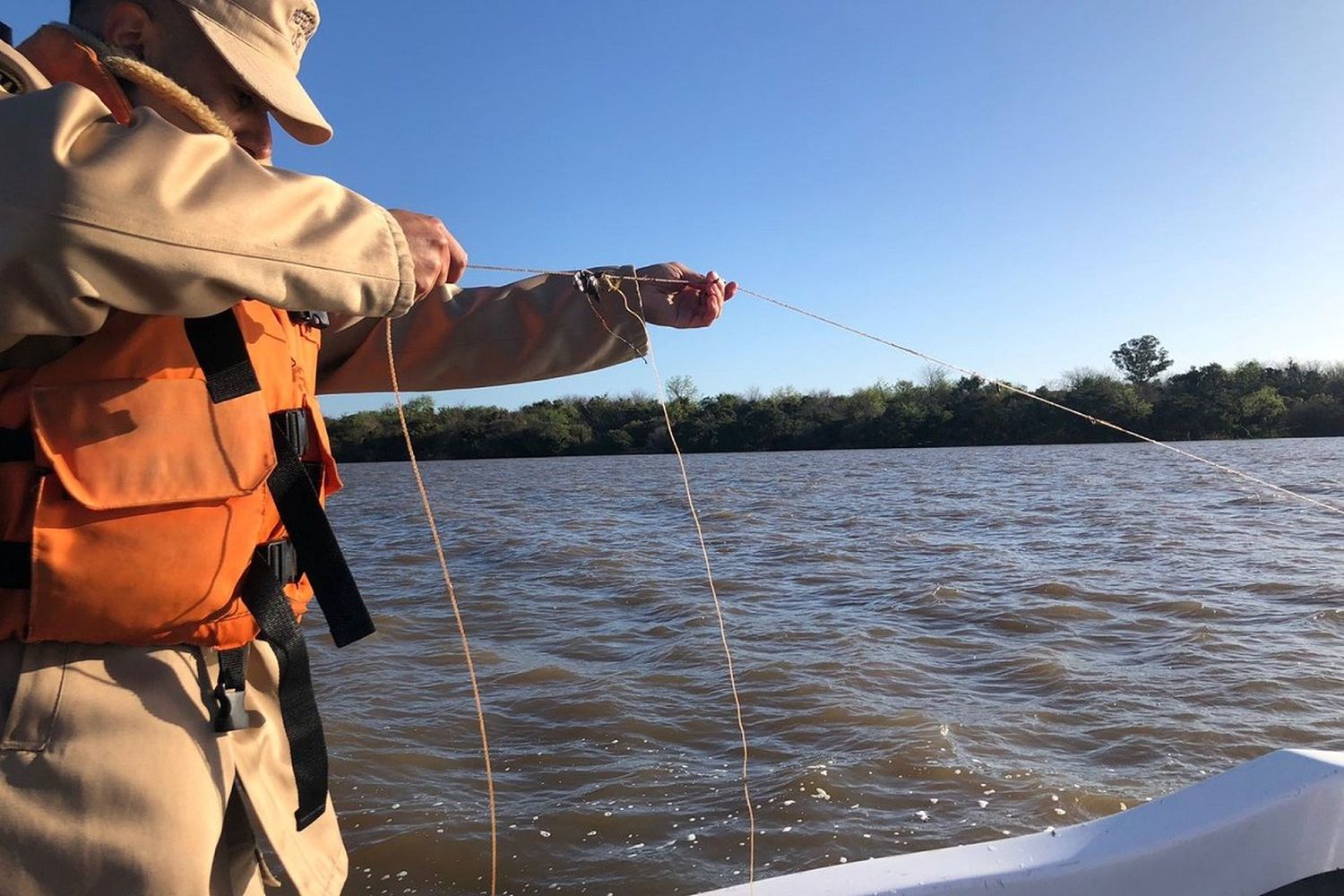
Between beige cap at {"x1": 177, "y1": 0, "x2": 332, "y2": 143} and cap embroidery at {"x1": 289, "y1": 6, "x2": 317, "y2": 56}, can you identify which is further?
cap embroidery at {"x1": 289, "y1": 6, "x2": 317, "y2": 56}

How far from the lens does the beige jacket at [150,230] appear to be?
1051 millimetres

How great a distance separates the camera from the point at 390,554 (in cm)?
1250

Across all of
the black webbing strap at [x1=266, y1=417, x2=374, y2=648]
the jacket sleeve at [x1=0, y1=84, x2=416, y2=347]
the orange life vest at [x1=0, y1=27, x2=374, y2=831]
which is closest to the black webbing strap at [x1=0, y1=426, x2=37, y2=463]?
the orange life vest at [x1=0, y1=27, x2=374, y2=831]

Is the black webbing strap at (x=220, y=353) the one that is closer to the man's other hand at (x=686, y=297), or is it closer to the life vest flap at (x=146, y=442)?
the life vest flap at (x=146, y=442)

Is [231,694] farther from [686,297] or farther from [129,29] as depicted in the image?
[686,297]

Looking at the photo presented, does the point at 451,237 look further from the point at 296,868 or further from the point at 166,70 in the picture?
the point at 296,868

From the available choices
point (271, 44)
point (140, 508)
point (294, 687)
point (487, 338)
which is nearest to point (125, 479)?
point (140, 508)

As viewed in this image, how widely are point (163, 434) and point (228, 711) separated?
451 millimetres

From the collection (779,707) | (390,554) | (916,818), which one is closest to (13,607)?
(916,818)

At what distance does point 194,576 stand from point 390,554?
37.8ft

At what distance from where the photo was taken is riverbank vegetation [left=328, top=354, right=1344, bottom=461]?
1647 inches

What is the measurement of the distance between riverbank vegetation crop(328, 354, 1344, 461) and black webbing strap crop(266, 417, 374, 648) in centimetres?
4046

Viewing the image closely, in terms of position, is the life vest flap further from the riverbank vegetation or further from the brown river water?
the riverbank vegetation

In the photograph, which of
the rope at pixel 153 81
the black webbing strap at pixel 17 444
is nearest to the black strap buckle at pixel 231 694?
the black webbing strap at pixel 17 444
